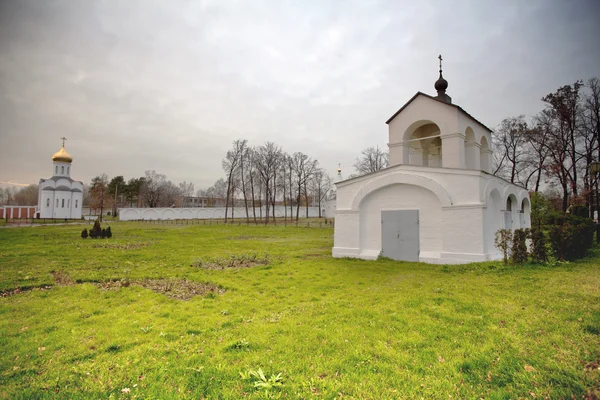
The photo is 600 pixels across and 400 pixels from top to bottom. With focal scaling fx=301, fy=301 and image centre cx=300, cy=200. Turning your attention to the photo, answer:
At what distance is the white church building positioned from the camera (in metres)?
11.5

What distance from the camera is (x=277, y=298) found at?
7.57 m

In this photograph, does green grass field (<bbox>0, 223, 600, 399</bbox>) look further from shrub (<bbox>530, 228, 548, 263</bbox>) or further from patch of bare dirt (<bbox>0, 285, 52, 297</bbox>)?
shrub (<bbox>530, 228, 548, 263</bbox>)

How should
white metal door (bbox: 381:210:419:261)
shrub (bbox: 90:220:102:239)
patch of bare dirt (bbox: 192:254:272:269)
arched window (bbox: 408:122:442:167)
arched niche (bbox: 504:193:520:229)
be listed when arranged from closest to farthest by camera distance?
1. patch of bare dirt (bbox: 192:254:272:269)
2. white metal door (bbox: 381:210:419:261)
3. arched niche (bbox: 504:193:520:229)
4. arched window (bbox: 408:122:442:167)
5. shrub (bbox: 90:220:102:239)

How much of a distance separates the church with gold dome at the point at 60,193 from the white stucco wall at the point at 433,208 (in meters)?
62.9

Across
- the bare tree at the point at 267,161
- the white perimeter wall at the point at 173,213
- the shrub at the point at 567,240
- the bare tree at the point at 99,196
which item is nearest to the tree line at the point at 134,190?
the bare tree at the point at 99,196

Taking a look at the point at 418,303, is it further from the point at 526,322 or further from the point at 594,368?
the point at 594,368

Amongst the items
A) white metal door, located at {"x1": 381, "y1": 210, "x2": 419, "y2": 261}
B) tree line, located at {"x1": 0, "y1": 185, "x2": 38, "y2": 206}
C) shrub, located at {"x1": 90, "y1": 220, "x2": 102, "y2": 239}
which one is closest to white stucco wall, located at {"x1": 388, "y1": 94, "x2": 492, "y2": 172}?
white metal door, located at {"x1": 381, "y1": 210, "x2": 419, "y2": 261}

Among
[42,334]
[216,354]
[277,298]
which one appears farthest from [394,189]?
[42,334]

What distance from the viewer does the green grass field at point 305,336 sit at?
357cm

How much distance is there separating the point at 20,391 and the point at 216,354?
2.24m

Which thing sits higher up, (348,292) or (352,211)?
(352,211)

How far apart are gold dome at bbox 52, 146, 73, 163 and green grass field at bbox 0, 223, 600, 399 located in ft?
203

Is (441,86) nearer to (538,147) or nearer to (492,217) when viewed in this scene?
(492,217)

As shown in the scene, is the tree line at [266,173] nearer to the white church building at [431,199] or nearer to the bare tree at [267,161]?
the bare tree at [267,161]
